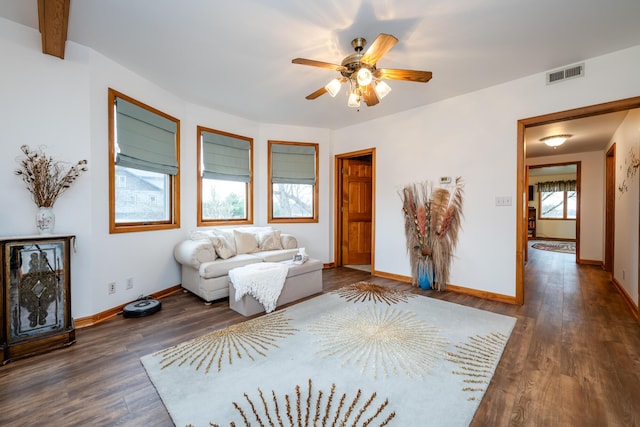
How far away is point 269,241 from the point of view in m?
4.23

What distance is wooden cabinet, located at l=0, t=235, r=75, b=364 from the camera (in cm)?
200

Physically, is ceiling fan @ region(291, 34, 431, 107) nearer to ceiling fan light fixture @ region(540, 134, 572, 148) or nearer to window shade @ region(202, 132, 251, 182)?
window shade @ region(202, 132, 251, 182)

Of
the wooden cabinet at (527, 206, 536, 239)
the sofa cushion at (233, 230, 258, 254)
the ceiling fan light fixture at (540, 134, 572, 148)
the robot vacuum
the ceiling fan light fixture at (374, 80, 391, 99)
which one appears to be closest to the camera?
the ceiling fan light fixture at (374, 80, 391, 99)

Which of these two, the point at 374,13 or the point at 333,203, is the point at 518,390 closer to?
the point at 374,13

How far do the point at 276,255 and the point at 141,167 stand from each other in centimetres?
203

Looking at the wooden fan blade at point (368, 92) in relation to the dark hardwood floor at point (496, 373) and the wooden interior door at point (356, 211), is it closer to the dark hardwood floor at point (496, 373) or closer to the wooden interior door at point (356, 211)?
the dark hardwood floor at point (496, 373)

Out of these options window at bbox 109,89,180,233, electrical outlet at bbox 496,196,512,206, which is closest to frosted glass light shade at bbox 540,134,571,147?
electrical outlet at bbox 496,196,512,206

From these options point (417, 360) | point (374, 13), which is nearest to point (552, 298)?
point (417, 360)

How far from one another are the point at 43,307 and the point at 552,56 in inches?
204

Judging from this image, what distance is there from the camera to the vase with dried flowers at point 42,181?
227 cm

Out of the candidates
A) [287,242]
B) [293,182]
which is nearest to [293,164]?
[293,182]

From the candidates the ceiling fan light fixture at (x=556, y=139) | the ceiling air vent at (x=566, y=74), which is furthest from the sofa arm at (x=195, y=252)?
the ceiling fan light fixture at (x=556, y=139)

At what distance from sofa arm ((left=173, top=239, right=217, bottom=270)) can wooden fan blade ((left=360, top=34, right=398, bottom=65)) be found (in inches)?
107

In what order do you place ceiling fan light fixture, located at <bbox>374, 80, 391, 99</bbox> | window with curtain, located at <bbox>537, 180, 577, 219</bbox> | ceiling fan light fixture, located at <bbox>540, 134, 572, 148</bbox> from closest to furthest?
ceiling fan light fixture, located at <bbox>374, 80, 391, 99</bbox> < ceiling fan light fixture, located at <bbox>540, 134, 572, 148</bbox> < window with curtain, located at <bbox>537, 180, 577, 219</bbox>
